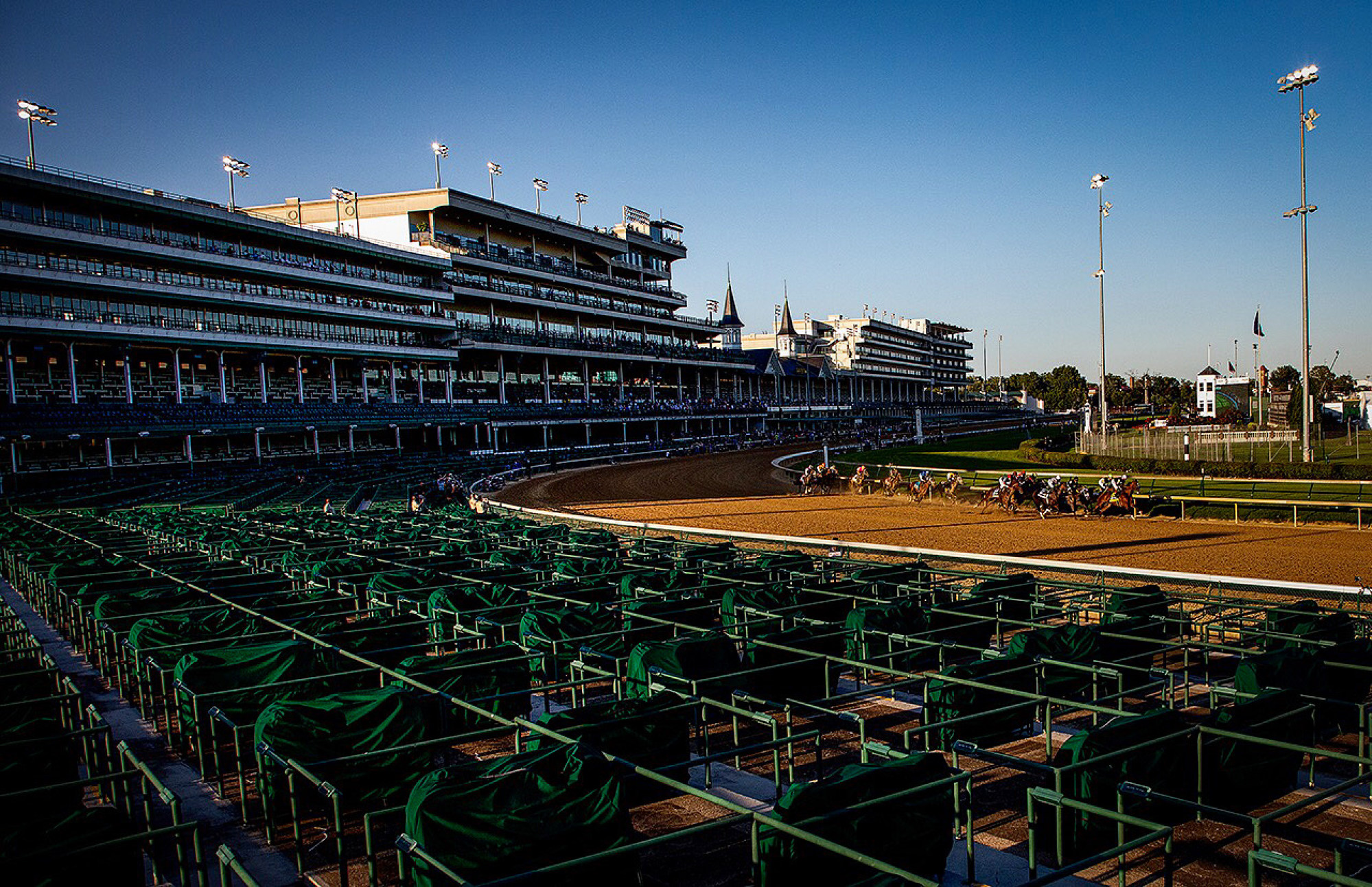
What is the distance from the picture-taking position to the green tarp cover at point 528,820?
586 centimetres

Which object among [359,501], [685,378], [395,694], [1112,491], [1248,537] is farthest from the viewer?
[685,378]

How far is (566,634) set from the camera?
1216cm

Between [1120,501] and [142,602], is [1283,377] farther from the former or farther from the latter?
[142,602]

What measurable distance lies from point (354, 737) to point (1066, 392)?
19086cm

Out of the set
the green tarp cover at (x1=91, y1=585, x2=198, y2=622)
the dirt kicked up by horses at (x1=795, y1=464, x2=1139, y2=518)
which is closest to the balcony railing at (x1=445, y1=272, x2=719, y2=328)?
the dirt kicked up by horses at (x1=795, y1=464, x2=1139, y2=518)

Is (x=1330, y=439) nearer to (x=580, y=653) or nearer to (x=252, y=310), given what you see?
(x=580, y=653)

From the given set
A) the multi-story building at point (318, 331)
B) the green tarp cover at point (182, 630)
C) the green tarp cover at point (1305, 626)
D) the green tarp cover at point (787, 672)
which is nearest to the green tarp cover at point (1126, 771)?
the green tarp cover at point (787, 672)

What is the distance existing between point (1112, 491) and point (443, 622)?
24.3 meters

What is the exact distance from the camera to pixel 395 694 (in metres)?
8.27

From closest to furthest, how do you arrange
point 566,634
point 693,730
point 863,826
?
point 863,826 → point 693,730 → point 566,634

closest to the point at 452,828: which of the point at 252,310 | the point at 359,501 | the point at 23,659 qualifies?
the point at 23,659

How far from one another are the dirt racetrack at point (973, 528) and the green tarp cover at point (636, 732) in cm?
1273

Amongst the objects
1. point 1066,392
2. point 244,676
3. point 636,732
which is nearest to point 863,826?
point 636,732

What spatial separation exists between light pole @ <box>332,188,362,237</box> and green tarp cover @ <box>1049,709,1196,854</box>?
87098mm
